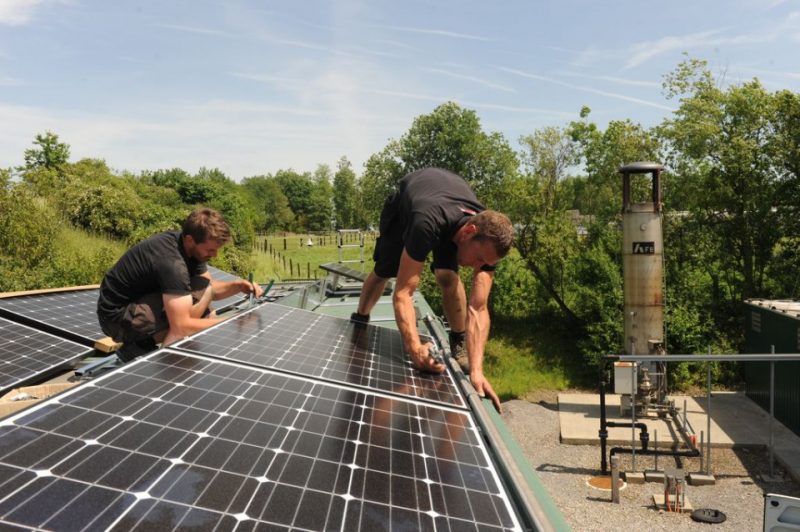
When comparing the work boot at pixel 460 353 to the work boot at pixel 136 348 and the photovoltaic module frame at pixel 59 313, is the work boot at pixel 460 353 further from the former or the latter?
the photovoltaic module frame at pixel 59 313

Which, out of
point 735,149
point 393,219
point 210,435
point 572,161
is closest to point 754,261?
point 735,149

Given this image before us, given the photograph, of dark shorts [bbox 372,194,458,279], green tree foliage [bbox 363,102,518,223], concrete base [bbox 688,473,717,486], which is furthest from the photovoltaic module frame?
green tree foliage [bbox 363,102,518,223]

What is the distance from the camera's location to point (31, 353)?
6.25m

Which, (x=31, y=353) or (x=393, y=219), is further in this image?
(x=31, y=353)

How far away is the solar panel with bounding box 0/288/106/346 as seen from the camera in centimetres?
704

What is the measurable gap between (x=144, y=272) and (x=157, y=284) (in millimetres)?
184

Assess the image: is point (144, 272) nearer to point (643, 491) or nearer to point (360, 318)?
point (360, 318)

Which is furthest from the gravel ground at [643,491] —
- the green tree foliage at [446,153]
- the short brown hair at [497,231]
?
the green tree foliage at [446,153]

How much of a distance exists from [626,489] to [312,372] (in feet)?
34.2

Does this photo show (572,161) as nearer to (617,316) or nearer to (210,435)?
(617,316)

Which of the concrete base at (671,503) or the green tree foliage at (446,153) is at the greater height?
the green tree foliage at (446,153)

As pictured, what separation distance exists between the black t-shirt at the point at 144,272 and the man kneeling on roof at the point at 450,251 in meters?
1.81

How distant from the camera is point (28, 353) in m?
6.23

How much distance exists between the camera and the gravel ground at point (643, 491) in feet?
33.9
